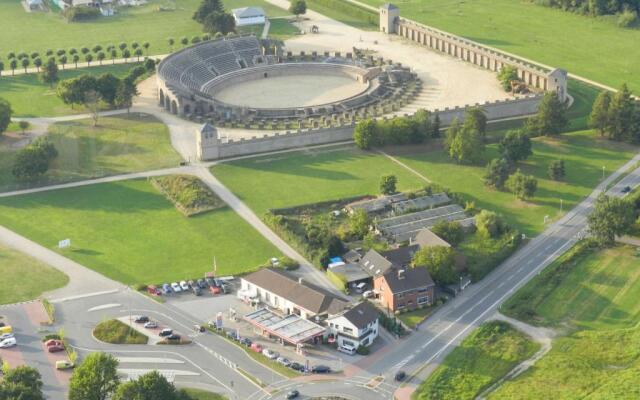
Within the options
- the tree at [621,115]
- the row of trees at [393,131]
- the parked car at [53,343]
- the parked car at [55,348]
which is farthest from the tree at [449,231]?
the parked car at [55,348]

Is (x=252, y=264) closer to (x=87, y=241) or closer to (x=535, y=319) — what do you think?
(x=87, y=241)

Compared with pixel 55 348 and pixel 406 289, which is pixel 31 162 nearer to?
pixel 55 348

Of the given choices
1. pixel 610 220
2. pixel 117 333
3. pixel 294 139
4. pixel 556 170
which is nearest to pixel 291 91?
pixel 294 139

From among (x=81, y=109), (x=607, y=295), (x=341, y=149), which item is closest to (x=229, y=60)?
(x=81, y=109)

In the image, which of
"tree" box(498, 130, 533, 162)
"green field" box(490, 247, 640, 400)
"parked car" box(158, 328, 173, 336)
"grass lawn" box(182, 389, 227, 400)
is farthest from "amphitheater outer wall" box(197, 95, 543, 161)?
"grass lawn" box(182, 389, 227, 400)

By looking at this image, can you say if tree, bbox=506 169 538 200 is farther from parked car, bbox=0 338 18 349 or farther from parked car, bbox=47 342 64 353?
parked car, bbox=0 338 18 349

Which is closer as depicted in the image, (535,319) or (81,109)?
(535,319)
